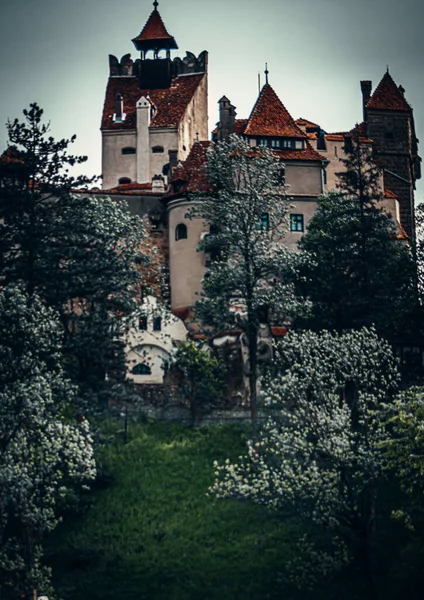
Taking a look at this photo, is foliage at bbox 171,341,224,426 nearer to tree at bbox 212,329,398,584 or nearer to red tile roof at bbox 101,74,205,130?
tree at bbox 212,329,398,584

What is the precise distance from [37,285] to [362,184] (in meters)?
Result: 20.6

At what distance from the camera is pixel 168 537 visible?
6178 cm

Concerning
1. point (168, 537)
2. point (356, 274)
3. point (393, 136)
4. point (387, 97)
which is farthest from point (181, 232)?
point (168, 537)

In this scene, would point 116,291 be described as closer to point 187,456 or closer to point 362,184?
point 187,456

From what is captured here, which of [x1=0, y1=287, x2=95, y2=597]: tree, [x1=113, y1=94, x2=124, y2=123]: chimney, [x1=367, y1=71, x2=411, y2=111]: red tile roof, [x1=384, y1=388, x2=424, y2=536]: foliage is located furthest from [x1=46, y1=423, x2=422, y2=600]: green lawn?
[x1=367, y1=71, x2=411, y2=111]: red tile roof

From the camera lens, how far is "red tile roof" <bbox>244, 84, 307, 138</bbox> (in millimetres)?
88000

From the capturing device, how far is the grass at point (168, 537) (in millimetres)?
58625

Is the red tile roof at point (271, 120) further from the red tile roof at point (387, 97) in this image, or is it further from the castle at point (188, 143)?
the red tile roof at point (387, 97)

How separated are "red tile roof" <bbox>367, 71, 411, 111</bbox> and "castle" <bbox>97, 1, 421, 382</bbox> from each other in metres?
0.07

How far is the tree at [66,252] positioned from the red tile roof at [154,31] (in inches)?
1533

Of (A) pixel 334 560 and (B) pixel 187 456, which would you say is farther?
(B) pixel 187 456

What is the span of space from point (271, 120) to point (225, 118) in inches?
125

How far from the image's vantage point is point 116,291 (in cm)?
6825

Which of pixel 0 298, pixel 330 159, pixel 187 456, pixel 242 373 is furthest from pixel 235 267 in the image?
pixel 330 159
